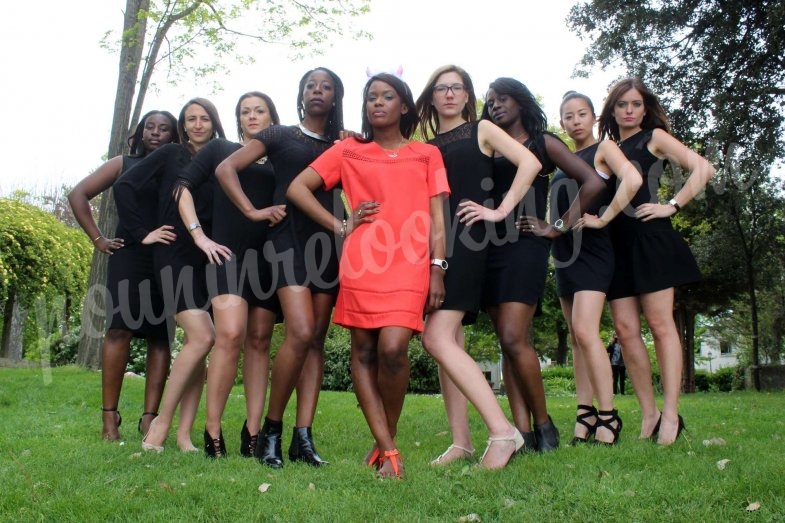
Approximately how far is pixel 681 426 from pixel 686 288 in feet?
54.7

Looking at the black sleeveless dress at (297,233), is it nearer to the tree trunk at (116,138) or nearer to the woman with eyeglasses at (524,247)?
the woman with eyeglasses at (524,247)

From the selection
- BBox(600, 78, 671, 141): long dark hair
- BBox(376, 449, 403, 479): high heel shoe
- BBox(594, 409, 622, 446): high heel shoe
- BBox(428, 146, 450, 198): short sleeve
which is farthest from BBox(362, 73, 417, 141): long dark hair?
BBox(594, 409, 622, 446): high heel shoe

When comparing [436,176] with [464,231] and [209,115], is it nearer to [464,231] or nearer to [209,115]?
[464,231]

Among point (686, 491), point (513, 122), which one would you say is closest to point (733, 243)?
point (513, 122)

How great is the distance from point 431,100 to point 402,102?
42 centimetres

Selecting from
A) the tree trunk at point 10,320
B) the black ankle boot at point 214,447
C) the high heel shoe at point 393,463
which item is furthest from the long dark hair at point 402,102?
the tree trunk at point 10,320

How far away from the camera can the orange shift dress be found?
14.1 feet

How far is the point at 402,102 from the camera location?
4707mm

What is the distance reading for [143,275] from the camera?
19.4ft

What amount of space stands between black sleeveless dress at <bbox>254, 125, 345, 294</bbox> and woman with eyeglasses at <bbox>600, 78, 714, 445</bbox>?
2.12m

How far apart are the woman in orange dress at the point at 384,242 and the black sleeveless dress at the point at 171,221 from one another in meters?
1.24

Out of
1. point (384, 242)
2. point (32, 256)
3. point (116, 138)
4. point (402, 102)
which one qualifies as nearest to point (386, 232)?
point (384, 242)

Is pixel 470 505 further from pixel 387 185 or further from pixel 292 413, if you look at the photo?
pixel 292 413

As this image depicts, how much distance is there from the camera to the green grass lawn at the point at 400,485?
11.3 ft
